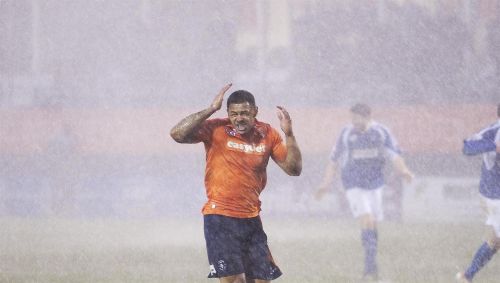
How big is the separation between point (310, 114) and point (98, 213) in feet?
20.3

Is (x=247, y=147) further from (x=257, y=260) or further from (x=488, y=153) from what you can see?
(x=488, y=153)

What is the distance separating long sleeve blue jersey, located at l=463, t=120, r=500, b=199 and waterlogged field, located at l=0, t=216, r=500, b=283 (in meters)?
1.26

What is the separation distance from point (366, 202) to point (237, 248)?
5.56 metres

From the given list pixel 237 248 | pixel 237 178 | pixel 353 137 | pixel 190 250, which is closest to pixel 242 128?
pixel 237 178

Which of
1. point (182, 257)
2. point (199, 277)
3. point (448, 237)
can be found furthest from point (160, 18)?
point (199, 277)

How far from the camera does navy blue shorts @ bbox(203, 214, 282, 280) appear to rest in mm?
6246

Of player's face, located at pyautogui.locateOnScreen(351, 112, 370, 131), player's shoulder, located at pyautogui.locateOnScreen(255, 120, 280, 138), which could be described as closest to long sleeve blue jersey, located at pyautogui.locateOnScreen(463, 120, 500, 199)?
player's face, located at pyautogui.locateOnScreen(351, 112, 370, 131)

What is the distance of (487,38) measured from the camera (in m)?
27.0

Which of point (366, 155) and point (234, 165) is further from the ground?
point (366, 155)

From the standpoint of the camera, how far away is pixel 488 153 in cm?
963

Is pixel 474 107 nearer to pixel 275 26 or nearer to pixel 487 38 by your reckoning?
pixel 487 38

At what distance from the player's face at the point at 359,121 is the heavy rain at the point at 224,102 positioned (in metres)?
3.86

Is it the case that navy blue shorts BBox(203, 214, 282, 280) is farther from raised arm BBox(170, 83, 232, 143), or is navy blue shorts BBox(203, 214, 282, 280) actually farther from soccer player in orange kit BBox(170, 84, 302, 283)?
raised arm BBox(170, 83, 232, 143)

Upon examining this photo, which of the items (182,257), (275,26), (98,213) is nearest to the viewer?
(182,257)
